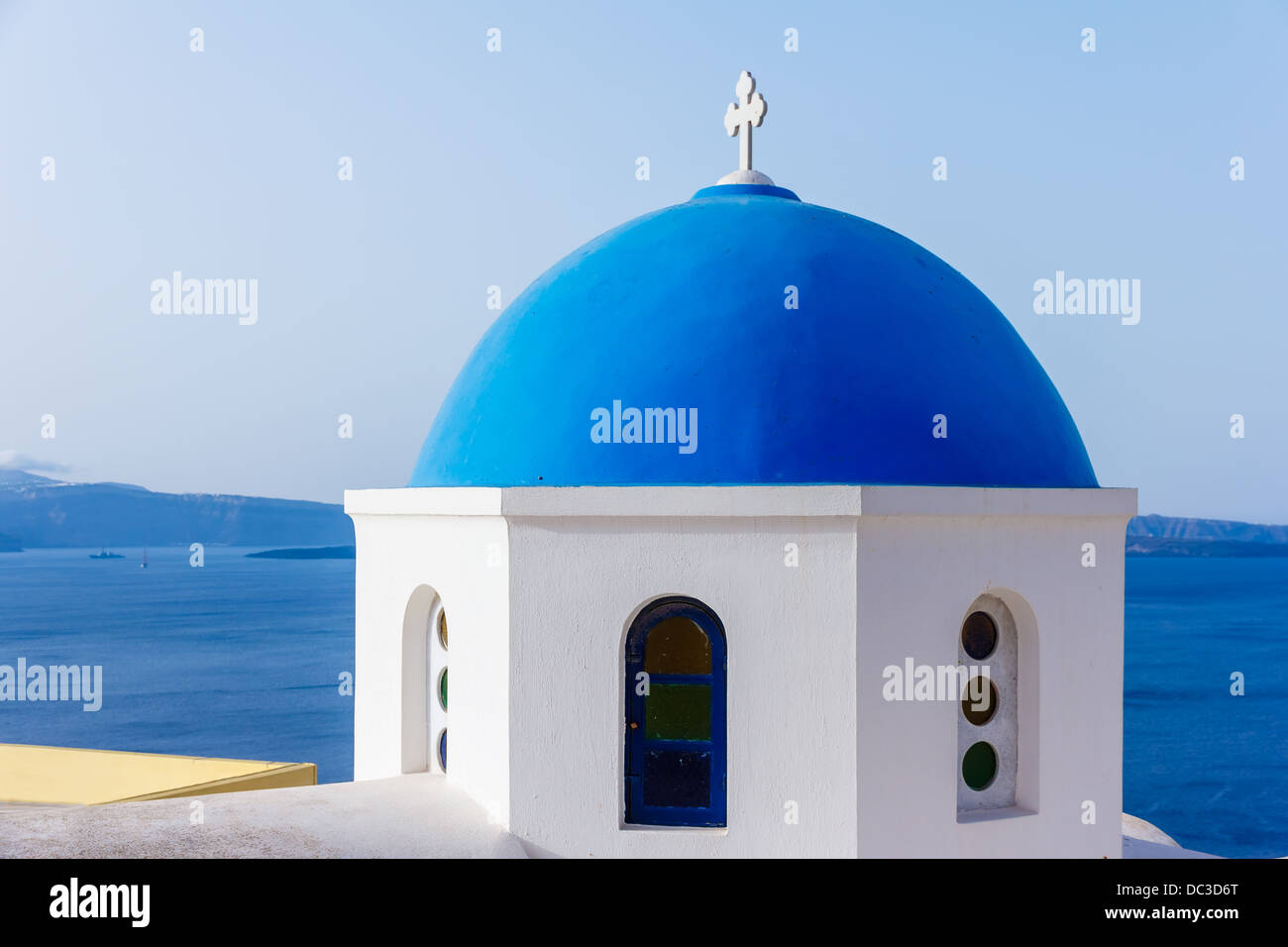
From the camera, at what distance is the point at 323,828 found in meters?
7.48

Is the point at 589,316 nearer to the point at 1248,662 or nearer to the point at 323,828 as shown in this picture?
the point at 323,828

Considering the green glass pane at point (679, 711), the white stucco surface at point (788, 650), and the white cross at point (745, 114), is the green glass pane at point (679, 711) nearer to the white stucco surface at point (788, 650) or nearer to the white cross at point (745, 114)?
the white stucco surface at point (788, 650)

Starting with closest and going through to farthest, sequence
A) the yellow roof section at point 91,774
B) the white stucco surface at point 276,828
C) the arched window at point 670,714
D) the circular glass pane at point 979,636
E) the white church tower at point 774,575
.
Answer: the white stucco surface at point 276,828
the white church tower at point 774,575
the arched window at point 670,714
the circular glass pane at point 979,636
the yellow roof section at point 91,774

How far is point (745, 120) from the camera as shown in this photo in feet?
32.3

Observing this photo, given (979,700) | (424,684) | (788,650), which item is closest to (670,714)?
(788,650)

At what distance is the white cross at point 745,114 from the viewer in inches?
383

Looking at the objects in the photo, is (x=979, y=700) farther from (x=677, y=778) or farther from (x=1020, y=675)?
(x=677, y=778)

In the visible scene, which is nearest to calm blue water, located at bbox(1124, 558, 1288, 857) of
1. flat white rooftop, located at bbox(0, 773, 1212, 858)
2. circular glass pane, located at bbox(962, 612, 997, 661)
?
circular glass pane, located at bbox(962, 612, 997, 661)

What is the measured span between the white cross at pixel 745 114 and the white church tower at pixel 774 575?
1549 millimetres

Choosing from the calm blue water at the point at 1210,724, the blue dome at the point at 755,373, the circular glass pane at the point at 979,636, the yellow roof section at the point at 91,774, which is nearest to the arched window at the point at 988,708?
the circular glass pane at the point at 979,636

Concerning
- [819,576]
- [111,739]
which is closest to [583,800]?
[819,576]

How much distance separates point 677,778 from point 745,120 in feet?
17.3

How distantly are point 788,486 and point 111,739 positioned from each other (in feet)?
163

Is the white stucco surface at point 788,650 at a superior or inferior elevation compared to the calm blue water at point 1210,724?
superior
